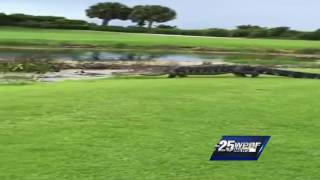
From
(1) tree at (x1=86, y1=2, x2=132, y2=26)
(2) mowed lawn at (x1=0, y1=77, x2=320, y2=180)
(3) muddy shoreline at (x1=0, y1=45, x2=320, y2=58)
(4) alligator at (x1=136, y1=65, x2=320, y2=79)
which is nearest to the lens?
(2) mowed lawn at (x1=0, y1=77, x2=320, y2=180)

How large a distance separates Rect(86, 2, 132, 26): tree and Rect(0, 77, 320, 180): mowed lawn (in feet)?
400

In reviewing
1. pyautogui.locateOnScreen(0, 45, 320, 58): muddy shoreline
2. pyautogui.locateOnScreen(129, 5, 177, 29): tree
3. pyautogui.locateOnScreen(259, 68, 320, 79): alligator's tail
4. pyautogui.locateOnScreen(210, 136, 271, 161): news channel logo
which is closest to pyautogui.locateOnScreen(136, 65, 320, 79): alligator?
pyautogui.locateOnScreen(259, 68, 320, 79): alligator's tail

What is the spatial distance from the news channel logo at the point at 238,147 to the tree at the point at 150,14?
412 ft

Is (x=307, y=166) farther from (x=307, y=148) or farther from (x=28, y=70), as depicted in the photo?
(x=28, y=70)

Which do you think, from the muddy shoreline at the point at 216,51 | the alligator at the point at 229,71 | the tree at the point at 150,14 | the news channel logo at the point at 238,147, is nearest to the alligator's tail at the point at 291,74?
the alligator at the point at 229,71

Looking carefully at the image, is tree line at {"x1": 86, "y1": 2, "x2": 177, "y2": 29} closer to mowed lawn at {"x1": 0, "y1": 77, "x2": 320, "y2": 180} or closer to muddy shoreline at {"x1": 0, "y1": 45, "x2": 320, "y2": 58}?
muddy shoreline at {"x1": 0, "y1": 45, "x2": 320, "y2": 58}

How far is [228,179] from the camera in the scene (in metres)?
9.05

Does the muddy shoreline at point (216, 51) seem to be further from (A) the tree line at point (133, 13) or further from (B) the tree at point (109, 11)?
(B) the tree at point (109, 11)

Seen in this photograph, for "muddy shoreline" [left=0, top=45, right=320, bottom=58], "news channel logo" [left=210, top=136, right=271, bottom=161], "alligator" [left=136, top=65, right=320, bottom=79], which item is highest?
"news channel logo" [left=210, top=136, right=271, bottom=161]

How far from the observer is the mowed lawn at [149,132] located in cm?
947

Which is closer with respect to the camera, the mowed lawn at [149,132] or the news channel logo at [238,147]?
the news channel logo at [238,147]

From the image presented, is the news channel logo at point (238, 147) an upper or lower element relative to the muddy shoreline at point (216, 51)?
upper

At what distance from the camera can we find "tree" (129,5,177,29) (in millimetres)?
134500

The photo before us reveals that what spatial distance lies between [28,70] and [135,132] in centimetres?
2295
